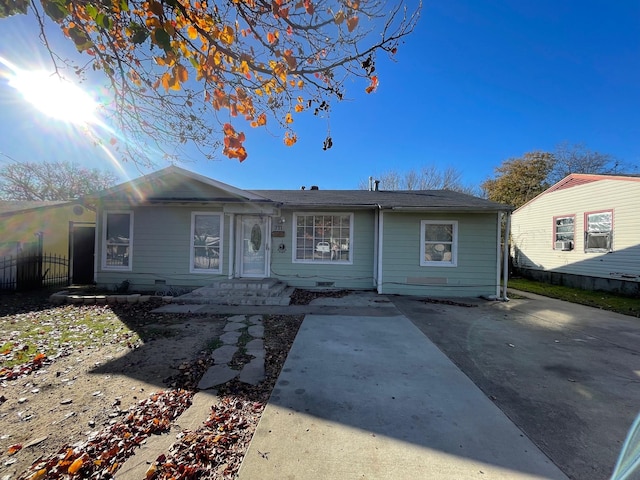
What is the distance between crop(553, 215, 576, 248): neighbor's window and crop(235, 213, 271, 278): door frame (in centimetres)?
1329

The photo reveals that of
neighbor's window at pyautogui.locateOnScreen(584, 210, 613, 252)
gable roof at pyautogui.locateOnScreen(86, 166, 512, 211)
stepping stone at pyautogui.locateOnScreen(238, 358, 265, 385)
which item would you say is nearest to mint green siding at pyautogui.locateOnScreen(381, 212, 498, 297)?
gable roof at pyautogui.locateOnScreen(86, 166, 512, 211)

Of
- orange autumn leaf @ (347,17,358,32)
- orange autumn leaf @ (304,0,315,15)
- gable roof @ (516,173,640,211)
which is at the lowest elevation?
orange autumn leaf @ (347,17,358,32)

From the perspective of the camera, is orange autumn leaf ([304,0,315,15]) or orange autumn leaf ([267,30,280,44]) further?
orange autumn leaf ([267,30,280,44])

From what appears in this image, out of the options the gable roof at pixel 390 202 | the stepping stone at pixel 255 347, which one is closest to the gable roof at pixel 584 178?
the gable roof at pixel 390 202

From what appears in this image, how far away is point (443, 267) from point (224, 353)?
747 centimetres

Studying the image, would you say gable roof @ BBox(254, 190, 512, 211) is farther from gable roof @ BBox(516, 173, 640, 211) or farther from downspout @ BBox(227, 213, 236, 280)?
gable roof @ BBox(516, 173, 640, 211)

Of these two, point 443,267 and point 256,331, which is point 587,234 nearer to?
point 443,267

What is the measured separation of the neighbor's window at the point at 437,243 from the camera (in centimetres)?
924

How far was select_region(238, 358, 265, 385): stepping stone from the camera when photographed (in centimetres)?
336

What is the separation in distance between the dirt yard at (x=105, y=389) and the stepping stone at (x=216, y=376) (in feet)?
0.41

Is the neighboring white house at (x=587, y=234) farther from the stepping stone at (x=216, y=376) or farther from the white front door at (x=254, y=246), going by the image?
the stepping stone at (x=216, y=376)

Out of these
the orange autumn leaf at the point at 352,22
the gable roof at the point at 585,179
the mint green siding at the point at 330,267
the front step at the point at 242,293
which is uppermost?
the gable roof at the point at 585,179

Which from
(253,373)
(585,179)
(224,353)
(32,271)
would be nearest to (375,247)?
(224,353)

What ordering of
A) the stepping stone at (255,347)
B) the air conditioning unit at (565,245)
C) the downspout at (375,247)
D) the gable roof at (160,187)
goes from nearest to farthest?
the stepping stone at (255,347)
the gable roof at (160,187)
the downspout at (375,247)
the air conditioning unit at (565,245)
